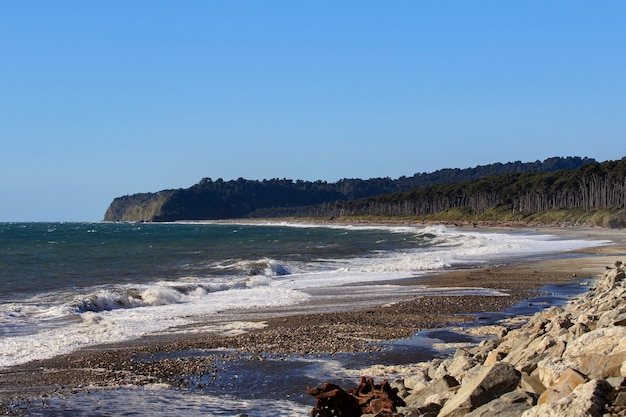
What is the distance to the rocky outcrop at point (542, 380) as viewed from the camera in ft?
18.6

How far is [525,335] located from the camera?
1091cm

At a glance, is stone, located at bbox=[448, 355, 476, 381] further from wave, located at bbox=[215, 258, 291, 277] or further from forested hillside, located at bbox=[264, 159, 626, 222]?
forested hillside, located at bbox=[264, 159, 626, 222]

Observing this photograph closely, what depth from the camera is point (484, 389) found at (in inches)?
277

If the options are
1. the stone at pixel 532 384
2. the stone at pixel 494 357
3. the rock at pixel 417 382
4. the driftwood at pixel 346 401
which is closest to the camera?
the stone at pixel 532 384

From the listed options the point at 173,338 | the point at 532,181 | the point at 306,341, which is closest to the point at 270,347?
the point at 306,341

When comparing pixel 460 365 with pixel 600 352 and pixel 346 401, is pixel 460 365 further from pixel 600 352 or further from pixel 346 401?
pixel 600 352

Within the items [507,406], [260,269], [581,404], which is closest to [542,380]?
[507,406]

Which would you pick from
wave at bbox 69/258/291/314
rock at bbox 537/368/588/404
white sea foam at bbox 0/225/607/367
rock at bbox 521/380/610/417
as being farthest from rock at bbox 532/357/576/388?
wave at bbox 69/258/291/314

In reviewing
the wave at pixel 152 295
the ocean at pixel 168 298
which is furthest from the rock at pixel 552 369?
the wave at pixel 152 295

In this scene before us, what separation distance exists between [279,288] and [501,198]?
467 ft

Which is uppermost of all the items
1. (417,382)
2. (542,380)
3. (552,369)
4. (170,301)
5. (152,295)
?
(552,369)

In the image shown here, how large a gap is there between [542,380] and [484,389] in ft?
1.85

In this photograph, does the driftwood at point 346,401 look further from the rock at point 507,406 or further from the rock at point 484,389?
the rock at point 507,406

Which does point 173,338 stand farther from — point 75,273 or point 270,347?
point 75,273
